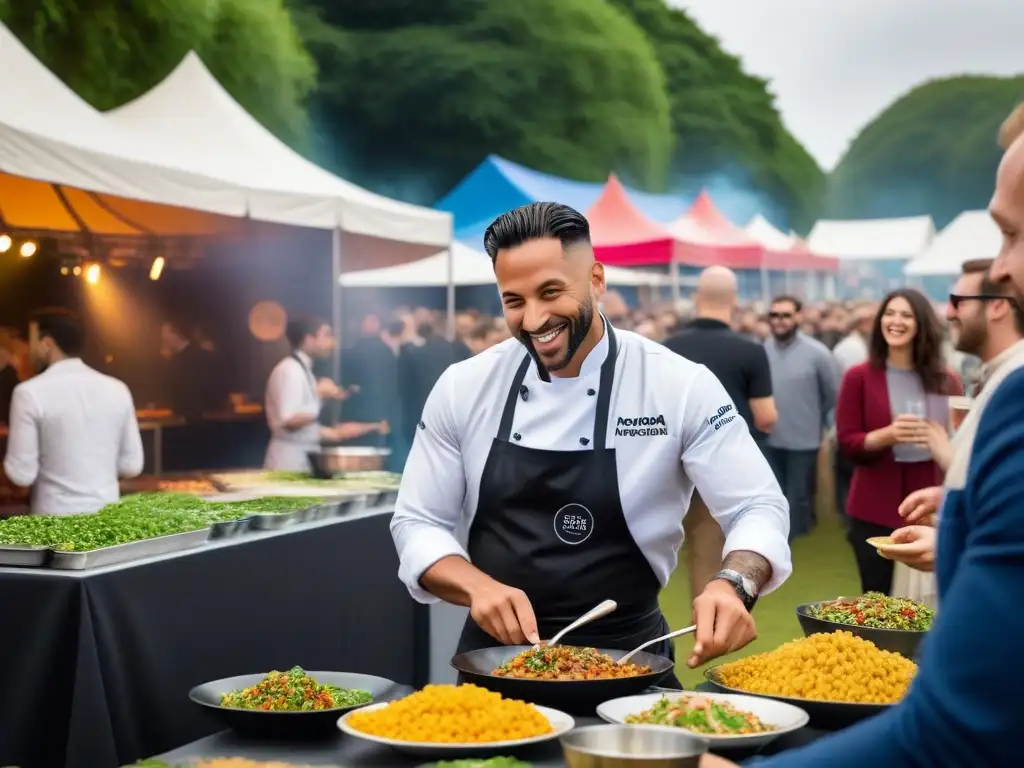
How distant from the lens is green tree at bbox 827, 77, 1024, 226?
7275cm

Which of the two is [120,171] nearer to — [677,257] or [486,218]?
[677,257]

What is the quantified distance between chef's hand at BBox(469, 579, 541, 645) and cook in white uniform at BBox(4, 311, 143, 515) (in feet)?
8.93

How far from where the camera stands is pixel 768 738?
5.79ft

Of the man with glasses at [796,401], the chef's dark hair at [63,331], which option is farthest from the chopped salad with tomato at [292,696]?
the man with glasses at [796,401]

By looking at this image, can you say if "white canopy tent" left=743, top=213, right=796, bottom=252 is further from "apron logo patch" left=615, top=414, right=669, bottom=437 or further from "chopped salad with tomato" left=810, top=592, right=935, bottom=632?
"apron logo patch" left=615, top=414, right=669, bottom=437

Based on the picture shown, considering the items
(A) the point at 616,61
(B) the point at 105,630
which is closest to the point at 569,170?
(A) the point at 616,61

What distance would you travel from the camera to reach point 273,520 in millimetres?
3627

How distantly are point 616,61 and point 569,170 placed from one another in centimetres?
537

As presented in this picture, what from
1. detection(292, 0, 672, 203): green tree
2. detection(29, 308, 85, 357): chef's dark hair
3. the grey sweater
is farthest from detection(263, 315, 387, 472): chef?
detection(292, 0, 672, 203): green tree

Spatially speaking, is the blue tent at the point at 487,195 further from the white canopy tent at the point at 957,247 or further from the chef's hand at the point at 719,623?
the chef's hand at the point at 719,623

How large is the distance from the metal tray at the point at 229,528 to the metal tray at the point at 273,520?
0.05m

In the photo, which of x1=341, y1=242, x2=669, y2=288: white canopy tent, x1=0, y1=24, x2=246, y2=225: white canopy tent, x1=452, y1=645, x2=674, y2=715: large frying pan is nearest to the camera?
x1=452, y1=645, x2=674, y2=715: large frying pan

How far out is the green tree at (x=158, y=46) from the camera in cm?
1756

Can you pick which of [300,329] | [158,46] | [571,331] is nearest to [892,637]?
[571,331]
